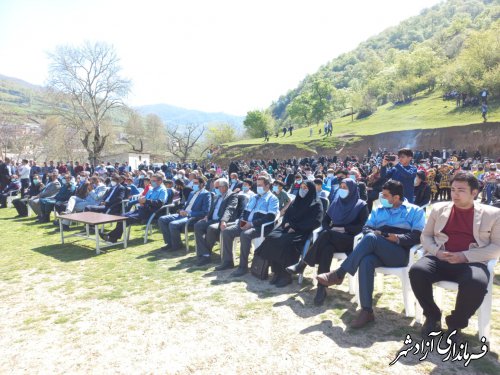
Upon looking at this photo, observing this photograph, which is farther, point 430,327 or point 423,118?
point 423,118

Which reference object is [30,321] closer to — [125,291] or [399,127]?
[125,291]

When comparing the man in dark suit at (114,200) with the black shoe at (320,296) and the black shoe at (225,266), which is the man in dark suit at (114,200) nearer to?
the black shoe at (225,266)

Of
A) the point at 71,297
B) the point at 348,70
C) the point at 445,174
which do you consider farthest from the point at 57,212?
the point at 348,70

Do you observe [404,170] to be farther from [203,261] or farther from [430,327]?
[203,261]

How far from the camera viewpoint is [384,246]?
3836 mm

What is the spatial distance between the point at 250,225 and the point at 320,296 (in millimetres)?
1944

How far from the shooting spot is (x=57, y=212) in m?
10.3

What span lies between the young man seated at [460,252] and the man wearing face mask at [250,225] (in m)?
2.71

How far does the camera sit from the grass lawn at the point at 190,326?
3006 millimetres

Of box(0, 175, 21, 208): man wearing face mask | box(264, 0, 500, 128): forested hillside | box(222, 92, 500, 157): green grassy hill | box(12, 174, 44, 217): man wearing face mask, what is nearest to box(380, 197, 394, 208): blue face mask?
box(12, 174, 44, 217): man wearing face mask

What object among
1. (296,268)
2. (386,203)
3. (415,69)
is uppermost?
(415,69)

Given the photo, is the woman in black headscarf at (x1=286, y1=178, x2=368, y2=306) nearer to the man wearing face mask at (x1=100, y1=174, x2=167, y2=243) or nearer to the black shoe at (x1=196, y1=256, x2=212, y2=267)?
the black shoe at (x1=196, y1=256, x2=212, y2=267)

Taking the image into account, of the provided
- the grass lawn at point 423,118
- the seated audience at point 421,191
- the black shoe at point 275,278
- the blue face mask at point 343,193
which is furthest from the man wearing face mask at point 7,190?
the grass lawn at point 423,118

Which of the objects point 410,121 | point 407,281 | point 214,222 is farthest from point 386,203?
point 410,121
